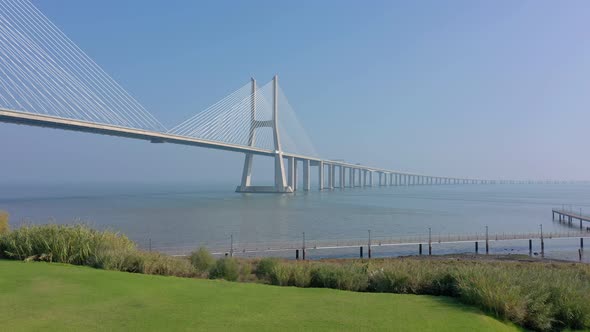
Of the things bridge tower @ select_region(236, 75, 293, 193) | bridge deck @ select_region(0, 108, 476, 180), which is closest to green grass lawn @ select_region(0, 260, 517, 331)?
bridge deck @ select_region(0, 108, 476, 180)

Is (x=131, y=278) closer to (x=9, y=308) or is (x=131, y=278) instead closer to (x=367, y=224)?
(x=9, y=308)

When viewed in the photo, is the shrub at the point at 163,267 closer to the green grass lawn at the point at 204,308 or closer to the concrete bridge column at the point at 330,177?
the green grass lawn at the point at 204,308

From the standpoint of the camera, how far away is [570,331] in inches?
188

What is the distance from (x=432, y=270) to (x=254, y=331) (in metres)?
3.45

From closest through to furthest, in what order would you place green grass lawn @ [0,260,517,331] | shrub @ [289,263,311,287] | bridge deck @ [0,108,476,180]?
green grass lawn @ [0,260,517,331] < shrub @ [289,263,311,287] < bridge deck @ [0,108,476,180]

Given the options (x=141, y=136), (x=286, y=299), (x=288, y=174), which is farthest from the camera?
(x=288, y=174)

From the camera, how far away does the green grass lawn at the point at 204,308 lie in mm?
4340

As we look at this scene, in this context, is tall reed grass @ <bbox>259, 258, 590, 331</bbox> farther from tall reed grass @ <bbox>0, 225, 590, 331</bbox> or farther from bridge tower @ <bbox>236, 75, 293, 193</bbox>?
bridge tower @ <bbox>236, 75, 293, 193</bbox>

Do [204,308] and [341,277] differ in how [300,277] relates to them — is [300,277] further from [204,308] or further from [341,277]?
[204,308]

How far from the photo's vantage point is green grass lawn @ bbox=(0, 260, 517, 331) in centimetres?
434

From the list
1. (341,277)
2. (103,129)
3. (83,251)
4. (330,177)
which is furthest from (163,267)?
(330,177)

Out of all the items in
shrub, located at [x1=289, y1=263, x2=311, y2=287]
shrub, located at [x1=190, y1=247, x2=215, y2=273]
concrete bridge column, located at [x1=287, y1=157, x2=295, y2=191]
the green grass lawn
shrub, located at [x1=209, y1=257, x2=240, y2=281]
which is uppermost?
concrete bridge column, located at [x1=287, y1=157, x2=295, y2=191]

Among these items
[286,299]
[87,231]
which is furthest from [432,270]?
[87,231]

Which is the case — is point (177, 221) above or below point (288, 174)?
below
